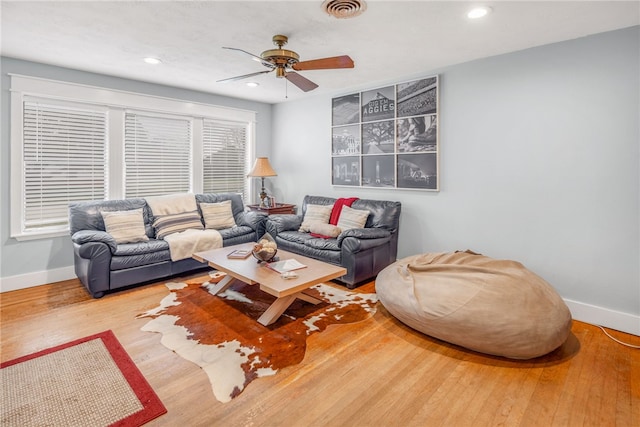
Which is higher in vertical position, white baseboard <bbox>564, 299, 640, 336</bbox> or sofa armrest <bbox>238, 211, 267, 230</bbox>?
sofa armrest <bbox>238, 211, 267, 230</bbox>

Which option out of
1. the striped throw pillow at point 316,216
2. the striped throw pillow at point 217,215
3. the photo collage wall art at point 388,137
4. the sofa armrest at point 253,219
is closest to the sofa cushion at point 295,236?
the striped throw pillow at point 316,216

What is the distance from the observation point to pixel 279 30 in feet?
9.09

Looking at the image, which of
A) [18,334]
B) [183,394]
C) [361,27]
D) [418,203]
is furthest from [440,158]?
[18,334]

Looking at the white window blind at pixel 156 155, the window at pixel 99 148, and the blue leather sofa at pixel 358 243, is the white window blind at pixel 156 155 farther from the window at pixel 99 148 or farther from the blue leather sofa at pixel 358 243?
the blue leather sofa at pixel 358 243

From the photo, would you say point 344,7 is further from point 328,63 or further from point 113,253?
point 113,253

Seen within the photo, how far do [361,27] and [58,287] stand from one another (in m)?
4.17

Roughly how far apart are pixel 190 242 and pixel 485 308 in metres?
3.20

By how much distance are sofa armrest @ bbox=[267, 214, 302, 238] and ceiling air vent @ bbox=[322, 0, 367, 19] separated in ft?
9.20

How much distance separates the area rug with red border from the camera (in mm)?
1770

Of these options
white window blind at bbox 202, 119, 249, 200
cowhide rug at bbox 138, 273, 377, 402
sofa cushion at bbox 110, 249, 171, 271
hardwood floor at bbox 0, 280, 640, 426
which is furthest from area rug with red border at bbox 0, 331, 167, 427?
white window blind at bbox 202, 119, 249, 200

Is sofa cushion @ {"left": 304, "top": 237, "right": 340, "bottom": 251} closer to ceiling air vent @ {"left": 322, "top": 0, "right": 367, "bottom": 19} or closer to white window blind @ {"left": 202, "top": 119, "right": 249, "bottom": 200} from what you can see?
white window blind @ {"left": 202, "top": 119, "right": 249, "bottom": 200}

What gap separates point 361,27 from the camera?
2740 mm

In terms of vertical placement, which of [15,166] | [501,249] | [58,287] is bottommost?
[58,287]

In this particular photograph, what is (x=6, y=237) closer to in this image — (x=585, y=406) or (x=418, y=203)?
(x=418, y=203)
